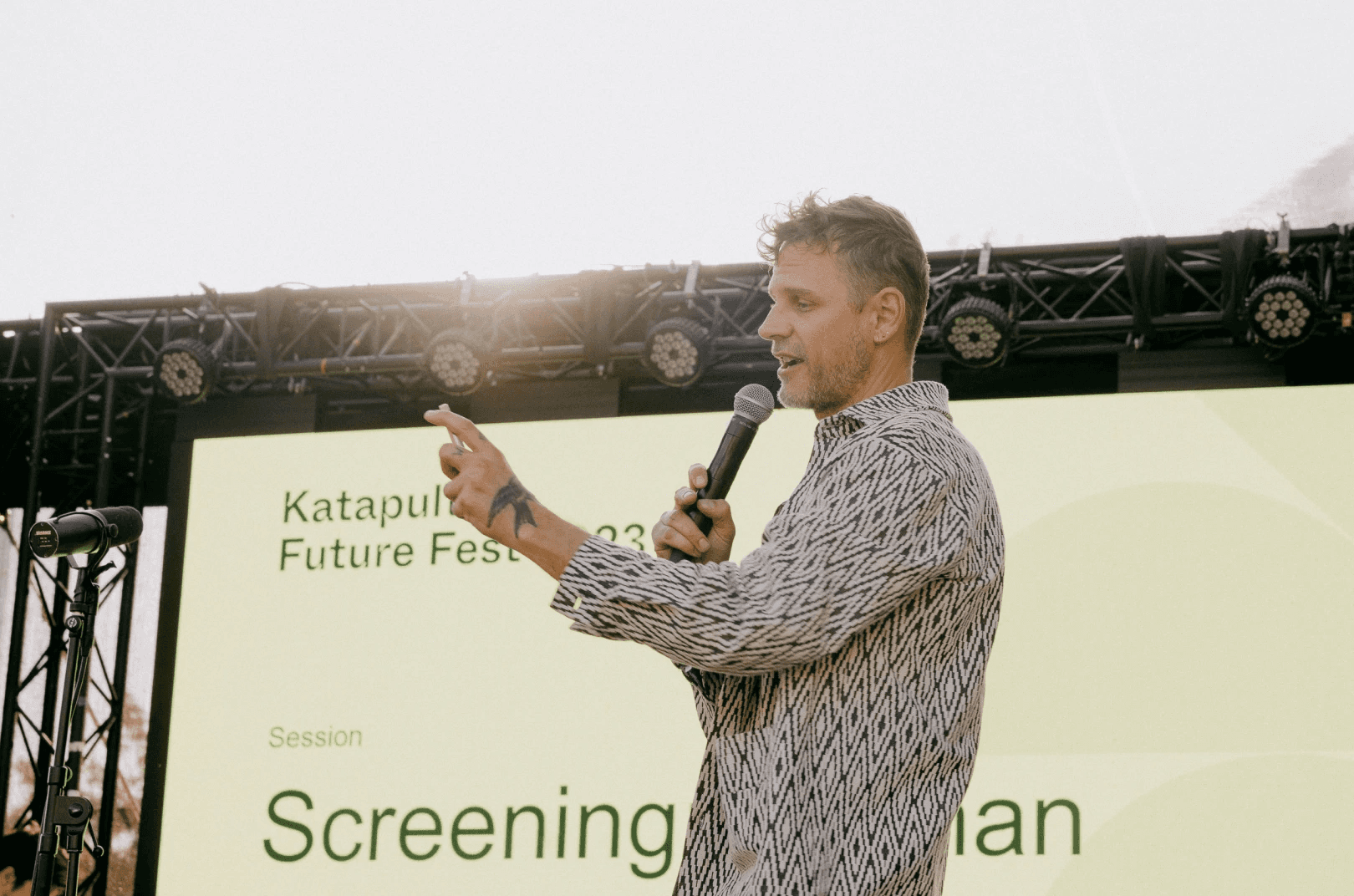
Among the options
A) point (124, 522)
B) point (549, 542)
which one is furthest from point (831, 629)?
point (124, 522)

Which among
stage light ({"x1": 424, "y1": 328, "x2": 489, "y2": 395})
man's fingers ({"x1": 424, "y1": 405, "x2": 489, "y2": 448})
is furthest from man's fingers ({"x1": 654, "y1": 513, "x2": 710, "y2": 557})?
stage light ({"x1": 424, "y1": 328, "x2": 489, "y2": 395})

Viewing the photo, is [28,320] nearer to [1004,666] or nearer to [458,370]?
[458,370]

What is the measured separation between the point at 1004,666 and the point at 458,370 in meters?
2.75

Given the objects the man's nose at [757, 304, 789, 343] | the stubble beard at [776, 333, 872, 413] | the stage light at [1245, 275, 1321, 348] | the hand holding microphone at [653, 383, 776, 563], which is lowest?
the hand holding microphone at [653, 383, 776, 563]

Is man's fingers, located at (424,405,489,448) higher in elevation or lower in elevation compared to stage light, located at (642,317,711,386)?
lower

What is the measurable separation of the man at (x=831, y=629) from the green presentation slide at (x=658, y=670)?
412 centimetres

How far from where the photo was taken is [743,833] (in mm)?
1237

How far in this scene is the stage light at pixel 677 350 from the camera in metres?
5.98

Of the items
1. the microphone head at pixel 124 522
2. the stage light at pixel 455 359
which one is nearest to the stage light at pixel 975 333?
the stage light at pixel 455 359

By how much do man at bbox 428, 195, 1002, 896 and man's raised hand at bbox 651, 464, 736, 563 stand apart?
13cm

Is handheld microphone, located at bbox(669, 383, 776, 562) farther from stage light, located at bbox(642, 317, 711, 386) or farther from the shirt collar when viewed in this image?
stage light, located at bbox(642, 317, 711, 386)

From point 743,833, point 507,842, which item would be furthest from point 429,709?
point 743,833

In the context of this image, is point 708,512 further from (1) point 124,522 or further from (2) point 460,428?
(1) point 124,522

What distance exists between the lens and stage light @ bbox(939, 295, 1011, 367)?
224 inches
